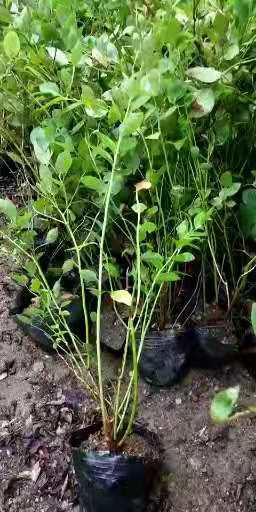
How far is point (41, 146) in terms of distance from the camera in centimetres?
128

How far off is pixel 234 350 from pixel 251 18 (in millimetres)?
772

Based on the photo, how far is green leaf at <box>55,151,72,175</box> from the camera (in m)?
1.18

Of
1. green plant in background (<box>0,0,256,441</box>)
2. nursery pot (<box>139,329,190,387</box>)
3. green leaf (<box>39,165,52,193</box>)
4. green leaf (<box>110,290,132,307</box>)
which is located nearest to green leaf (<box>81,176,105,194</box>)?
green plant in background (<box>0,0,256,441</box>)

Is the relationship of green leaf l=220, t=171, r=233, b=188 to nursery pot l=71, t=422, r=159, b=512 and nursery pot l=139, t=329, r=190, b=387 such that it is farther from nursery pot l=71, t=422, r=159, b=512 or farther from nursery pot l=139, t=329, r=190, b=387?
nursery pot l=71, t=422, r=159, b=512

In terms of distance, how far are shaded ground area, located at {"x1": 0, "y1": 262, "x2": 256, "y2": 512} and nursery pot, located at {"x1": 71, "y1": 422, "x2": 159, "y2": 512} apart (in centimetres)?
6

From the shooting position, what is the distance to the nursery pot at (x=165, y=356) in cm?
150

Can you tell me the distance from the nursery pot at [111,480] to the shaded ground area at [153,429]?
63 mm

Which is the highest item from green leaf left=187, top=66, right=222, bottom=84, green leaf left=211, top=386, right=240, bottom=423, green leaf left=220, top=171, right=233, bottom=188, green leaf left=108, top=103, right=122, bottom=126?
green leaf left=187, top=66, right=222, bottom=84

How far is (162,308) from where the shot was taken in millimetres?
1504

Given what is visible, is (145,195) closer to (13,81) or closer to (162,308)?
(162,308)

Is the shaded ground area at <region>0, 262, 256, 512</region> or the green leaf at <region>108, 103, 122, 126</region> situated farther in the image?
the shaded ground area at <region>0, 262, 256, 512</region>

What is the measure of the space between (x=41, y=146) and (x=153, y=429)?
684 mm

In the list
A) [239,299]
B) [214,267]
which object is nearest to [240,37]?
[214,267]

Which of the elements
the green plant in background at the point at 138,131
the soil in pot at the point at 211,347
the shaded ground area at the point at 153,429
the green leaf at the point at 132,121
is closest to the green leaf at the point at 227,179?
the green plant in background at the point at 138,131
